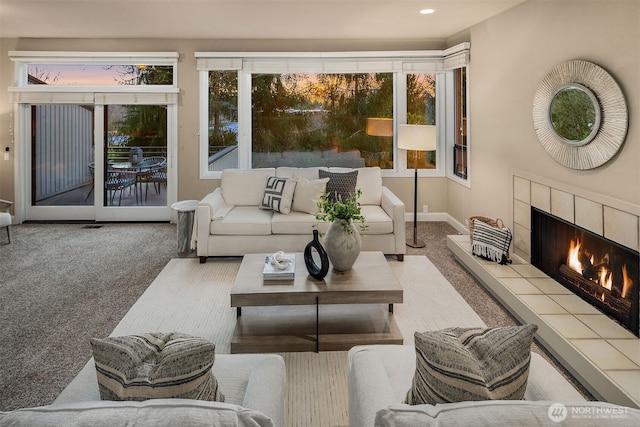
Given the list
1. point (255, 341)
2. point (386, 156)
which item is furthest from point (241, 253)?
point (386, 156)

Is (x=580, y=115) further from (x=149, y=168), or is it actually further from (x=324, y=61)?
(x=149, y=168)

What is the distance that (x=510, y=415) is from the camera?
1.03 m

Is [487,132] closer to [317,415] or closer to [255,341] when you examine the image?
[255,341]

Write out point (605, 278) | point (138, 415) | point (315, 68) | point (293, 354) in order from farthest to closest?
point (315, 68) → point (605, 278) → point (293, 354) → point (138, 415)

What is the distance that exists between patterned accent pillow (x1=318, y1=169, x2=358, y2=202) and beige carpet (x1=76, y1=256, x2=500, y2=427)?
3.10 feet

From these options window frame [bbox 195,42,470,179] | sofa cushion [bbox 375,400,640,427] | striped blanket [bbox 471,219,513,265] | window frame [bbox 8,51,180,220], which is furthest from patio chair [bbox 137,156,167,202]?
sofa cushion [bbox 375,400,640,427]

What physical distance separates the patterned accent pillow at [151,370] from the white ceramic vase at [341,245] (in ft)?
6.58

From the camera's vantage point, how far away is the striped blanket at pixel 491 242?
13.8 ft

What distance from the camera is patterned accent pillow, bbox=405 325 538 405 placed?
1.21m

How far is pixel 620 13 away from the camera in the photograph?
295 cm

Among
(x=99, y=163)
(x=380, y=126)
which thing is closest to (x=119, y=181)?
(x=99, y=163)

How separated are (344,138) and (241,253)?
277 centimetres

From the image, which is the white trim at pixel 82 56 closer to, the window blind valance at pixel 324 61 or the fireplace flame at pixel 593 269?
the window blind valance at pixel 324 61

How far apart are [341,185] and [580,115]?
8.18 feet
